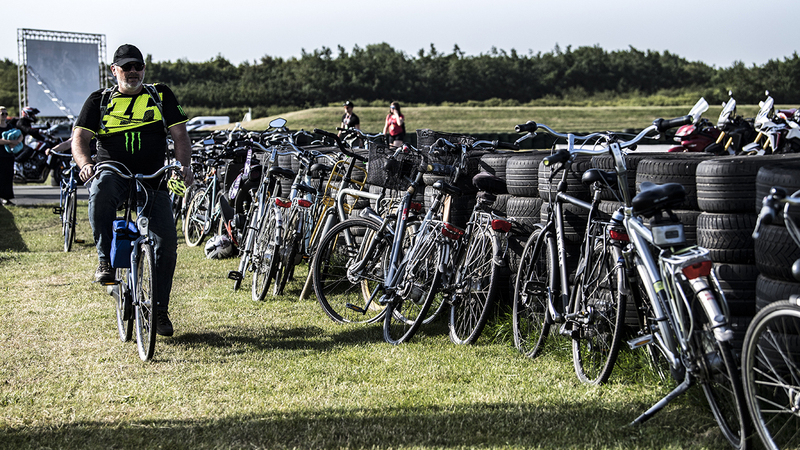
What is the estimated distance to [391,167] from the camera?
5551mm

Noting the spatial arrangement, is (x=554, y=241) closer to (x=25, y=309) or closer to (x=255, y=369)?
(x=255, y=369)

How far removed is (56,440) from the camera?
365 cm

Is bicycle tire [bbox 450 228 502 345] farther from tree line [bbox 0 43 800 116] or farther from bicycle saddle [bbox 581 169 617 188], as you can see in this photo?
tree line [bbox 0 43 800 116]

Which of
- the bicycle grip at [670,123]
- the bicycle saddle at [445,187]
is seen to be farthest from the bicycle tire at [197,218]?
the bicycle grip at [670,123]

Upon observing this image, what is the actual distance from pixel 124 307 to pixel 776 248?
4136 millimetres

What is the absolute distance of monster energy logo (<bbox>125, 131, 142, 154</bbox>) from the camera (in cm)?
535

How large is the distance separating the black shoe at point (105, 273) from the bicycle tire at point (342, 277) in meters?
1.44

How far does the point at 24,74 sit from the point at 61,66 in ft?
5.82

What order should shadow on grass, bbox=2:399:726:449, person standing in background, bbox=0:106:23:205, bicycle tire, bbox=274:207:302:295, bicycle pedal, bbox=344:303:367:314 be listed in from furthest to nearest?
1. person standing in background, bbox=0:106:23:205
2. bicycle tire, bbox=274:207:302:295
3. bicycle pedal, bbox=344:303:367:314
4. shadow on grass, bbox=2:399:726:449

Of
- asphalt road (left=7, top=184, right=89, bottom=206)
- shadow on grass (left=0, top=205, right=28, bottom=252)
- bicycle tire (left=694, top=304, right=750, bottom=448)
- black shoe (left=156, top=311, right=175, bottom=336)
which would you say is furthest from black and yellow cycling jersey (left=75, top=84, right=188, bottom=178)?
asphalt road (left=7, top=184, right=89, bottom=206)

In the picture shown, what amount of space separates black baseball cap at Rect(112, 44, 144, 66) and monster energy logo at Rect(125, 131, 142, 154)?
49cm

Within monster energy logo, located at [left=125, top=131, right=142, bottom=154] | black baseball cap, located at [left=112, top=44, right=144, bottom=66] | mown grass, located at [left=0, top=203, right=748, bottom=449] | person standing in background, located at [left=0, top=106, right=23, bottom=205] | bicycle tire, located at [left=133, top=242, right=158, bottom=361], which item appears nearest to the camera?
mown grass, located at [left=0, top=203, right=748, bottom=449]

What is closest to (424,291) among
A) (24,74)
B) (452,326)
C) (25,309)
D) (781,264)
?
(452,326)

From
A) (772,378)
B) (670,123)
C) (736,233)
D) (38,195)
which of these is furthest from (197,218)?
(38,195)
